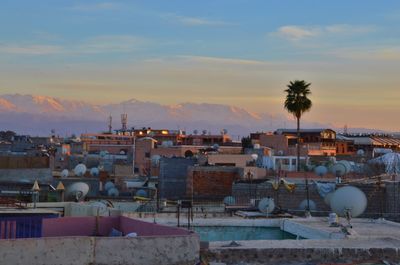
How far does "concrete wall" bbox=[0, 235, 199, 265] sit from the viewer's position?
10.7m

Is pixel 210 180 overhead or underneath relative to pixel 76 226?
overhead

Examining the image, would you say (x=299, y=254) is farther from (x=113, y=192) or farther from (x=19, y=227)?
(x=113, y=192)

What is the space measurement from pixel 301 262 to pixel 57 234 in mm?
4653

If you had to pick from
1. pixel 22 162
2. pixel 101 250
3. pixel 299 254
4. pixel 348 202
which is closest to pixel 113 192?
pixel 22 162

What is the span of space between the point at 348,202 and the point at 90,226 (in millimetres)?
6448

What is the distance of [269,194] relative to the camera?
26016mm

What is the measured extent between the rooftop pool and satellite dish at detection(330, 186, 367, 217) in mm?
1544

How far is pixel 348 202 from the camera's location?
17328 millimetres

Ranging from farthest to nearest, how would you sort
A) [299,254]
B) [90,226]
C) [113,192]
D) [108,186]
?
[108,186] → [113,192] → [90,226] → [299,254]

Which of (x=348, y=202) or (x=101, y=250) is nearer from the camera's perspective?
(x=101, y=250)

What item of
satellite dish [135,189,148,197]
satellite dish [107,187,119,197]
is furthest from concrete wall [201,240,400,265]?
satellite dish [107,187,119,197]

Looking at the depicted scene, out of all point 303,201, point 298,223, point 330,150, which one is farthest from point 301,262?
point 330,150

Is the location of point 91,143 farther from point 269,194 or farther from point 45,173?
point 269,194

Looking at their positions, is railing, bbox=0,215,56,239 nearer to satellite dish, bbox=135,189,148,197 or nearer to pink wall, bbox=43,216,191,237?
pink wall, bbox=43,216,191,237
